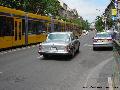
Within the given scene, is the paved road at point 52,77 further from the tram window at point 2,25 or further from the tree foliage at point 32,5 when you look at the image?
the tree foliage at point 32,5

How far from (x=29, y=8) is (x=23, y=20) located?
1147 inches

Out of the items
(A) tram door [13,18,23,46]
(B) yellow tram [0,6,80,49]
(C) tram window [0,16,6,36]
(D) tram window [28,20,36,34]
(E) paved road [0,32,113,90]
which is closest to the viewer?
(E) paved road [0,32,113,90]

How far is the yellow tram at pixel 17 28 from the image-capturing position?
2427 centimetres

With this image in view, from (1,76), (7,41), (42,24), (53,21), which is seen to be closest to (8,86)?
(1,76)

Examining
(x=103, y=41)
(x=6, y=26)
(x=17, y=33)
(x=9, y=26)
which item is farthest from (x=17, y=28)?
(x=103, y=41)

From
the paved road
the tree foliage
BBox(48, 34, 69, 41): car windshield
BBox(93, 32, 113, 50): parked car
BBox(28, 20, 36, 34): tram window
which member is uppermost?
the tree foliage

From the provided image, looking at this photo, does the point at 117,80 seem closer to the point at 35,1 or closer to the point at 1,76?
the point at 1,76

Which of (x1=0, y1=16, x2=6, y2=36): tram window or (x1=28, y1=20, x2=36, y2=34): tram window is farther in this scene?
(x1=28, y1=20, x2=36, y2=34): tram window

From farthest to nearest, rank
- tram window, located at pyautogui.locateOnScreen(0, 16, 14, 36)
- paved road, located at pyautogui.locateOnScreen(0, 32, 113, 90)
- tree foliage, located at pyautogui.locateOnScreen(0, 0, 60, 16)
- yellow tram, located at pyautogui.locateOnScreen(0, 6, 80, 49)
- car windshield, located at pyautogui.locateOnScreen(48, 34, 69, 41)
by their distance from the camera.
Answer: tree foliage, located at pyautogui.locateOnScreen(0, 0, 60, 16) → yellow tram, located at pyautogui.locateOnScreen(0, 6, 80, 49) → tram window, located at pyautogui.locateOnScreen(0, 16, 14, 36) → car windshield, located at pyautogui.locateOnScreen(48, 34, 69, 41) → paved road, located at pyautogui.locateOnScreen(0, 32, 113, 90)

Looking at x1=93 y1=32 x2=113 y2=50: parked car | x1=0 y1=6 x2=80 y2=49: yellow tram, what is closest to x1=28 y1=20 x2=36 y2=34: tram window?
x1=0 y1=6 x2=80 y2=49: yellow tram

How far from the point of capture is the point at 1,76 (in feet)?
40.9

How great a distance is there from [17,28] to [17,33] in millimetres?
399

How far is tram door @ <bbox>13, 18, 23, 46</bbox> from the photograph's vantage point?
27.0 metres

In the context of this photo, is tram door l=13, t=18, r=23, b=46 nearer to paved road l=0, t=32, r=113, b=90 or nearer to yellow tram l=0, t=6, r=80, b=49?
yellow tram l=0, t=6, r=80, b=49
